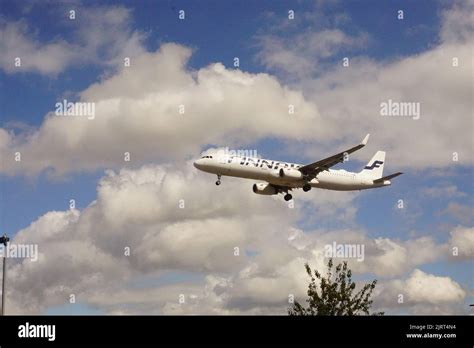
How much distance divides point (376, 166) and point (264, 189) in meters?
27.7

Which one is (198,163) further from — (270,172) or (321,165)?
(321,165)

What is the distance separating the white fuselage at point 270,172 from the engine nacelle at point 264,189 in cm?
294

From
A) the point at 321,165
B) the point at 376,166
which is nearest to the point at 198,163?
the point at 321,165
